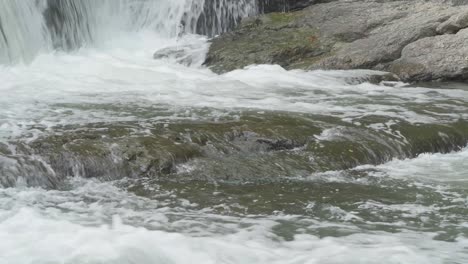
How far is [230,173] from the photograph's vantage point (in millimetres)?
6332

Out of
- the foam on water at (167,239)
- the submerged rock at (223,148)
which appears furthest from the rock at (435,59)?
the foam on water at (167,239)

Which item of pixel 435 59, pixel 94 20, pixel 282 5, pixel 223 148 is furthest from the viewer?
pixel 282 5

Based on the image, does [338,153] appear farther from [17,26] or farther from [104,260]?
[17,26]

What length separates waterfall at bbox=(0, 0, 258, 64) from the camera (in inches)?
548

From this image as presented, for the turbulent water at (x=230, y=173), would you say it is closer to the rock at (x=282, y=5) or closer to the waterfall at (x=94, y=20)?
the waterfall at (x=94, y=20)

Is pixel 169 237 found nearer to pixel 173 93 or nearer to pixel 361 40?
pixel 173 93

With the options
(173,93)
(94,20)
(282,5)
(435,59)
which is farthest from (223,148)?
(282,5)

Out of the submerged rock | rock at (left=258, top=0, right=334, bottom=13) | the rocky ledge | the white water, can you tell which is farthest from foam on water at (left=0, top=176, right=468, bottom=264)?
rock at (left=258, top=0, right=334, bottom=13)

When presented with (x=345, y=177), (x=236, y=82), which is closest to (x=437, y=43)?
(x=236, y=82)

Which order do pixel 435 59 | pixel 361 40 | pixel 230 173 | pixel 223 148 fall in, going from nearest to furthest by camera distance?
pixel 230 173 < pixel 223 148 < pixel 435 59 < pixel 361 40

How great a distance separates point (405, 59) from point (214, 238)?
994 centimetres

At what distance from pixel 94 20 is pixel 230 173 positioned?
11.6 metres

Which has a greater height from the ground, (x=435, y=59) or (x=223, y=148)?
(x=435, y=59)

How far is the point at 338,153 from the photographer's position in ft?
23.1
